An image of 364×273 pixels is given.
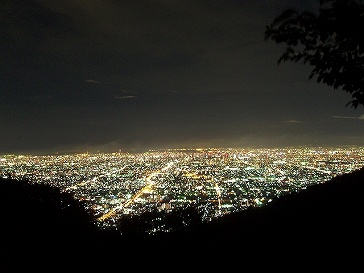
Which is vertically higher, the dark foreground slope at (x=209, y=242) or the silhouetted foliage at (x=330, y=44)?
the silhouetted foliage at (x=330, y=44)

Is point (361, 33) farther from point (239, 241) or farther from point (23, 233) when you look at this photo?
point (23, 233)

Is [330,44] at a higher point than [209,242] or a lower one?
higher

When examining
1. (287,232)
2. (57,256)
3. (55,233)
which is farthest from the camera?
(55,233)

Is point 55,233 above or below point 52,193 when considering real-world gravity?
below

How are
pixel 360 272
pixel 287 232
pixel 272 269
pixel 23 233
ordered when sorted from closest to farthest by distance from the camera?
pixel 360 272 < pixel 272 269 < pixel 287 232 < pixel 23 233

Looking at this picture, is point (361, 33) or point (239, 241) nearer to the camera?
point (361, 33)

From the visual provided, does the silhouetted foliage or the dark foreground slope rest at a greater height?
the silhouetted foliage

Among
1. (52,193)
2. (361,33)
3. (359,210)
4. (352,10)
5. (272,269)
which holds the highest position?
(352,10)

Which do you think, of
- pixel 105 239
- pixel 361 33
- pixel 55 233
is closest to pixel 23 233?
pixel 55 233
